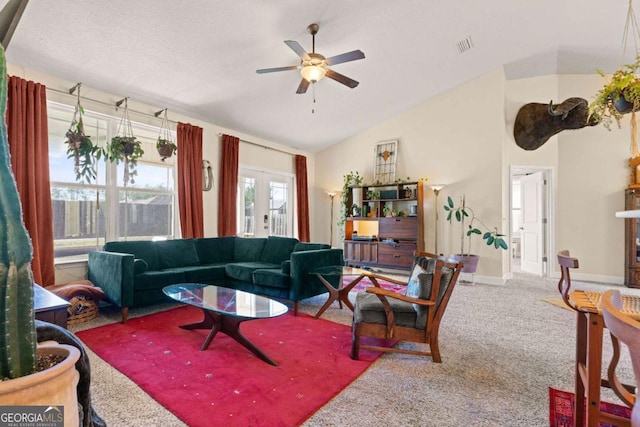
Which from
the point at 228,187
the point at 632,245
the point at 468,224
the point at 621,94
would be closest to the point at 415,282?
the point at 621,94

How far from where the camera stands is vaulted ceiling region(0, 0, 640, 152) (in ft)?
9.62

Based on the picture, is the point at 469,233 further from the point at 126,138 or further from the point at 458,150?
the point at 126,138

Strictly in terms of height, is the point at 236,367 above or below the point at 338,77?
below

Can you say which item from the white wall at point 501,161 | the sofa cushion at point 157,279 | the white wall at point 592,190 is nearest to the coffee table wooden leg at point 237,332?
the sofa cushion at point 157,279

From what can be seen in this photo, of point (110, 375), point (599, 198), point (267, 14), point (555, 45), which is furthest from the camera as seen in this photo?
point (599, 198)

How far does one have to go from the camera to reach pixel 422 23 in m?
3.76

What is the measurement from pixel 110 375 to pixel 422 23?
183 inches

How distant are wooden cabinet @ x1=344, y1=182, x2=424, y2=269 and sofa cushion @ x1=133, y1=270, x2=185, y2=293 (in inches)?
147

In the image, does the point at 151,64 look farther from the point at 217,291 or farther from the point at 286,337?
the point at 286,337

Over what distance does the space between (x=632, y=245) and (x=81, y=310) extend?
301 inches

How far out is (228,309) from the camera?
2.36 meters

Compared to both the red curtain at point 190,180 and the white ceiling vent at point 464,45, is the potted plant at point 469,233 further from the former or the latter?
the red curtain at point 190,180

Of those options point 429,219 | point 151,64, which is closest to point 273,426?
point 151,64

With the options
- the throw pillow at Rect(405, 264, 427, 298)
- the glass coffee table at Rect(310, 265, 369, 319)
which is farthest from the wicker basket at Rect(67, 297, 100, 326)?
the throw pillow at Rect(405, 264, 427, 298)
